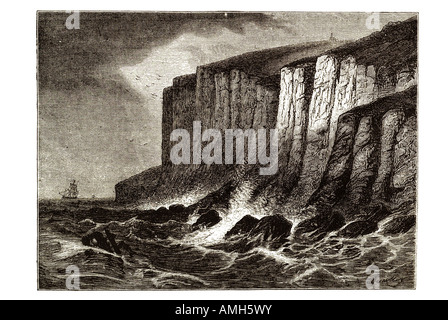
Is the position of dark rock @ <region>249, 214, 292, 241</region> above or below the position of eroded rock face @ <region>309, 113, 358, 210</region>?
below

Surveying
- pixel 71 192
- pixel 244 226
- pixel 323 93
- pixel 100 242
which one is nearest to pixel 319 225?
pixel 244 226

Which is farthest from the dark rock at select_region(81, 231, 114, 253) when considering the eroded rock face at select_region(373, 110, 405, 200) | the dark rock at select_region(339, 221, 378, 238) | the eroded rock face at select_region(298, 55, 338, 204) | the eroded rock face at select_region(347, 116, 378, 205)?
the eroded rock face at select_region(373, 110, 405, 200)

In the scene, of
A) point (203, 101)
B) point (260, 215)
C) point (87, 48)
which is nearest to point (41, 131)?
point (87, 48)

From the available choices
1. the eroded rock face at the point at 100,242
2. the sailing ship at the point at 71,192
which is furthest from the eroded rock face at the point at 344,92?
the sailing ship at the point at 71,192

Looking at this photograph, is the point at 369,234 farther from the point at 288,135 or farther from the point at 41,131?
the point at 41,131

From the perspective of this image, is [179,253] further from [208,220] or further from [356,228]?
[356,228]

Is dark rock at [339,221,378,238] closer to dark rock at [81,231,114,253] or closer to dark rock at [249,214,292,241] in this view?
dark rock at [249,214,292,241]

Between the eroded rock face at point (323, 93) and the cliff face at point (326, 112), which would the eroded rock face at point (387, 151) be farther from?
the eroded rock face at point (323, 93)
